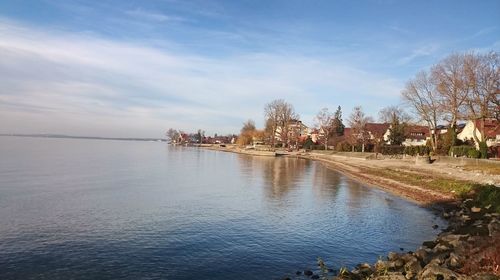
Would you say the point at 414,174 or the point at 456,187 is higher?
the point at 414,174

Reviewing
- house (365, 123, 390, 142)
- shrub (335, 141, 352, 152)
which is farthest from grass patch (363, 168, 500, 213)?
shrub (335, 141, 352, 152)

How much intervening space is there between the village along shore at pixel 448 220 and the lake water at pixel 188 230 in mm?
1458

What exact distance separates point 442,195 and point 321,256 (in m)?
22.1

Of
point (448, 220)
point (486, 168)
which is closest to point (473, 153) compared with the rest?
point (486, 168)

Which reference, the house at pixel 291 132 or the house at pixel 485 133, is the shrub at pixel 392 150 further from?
the house at pixel 291 132

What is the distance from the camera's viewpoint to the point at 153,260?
17516 mm

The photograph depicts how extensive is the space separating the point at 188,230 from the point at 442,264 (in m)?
12.9

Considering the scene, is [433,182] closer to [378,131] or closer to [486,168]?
[486,168]

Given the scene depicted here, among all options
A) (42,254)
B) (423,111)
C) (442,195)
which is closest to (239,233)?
(42,254)

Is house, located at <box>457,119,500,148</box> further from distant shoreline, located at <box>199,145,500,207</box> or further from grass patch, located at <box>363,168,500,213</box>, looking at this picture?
grass patch, located at <box>363,168,500,213</box>

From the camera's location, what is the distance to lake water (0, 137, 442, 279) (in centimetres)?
1688

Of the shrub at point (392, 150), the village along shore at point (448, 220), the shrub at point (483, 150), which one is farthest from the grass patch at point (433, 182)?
the shrub at point (392, 150)

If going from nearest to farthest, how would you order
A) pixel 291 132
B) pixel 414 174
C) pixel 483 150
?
pixel 414 174, pixel 483 150, pixel 291 132

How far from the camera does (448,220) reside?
2797cm
